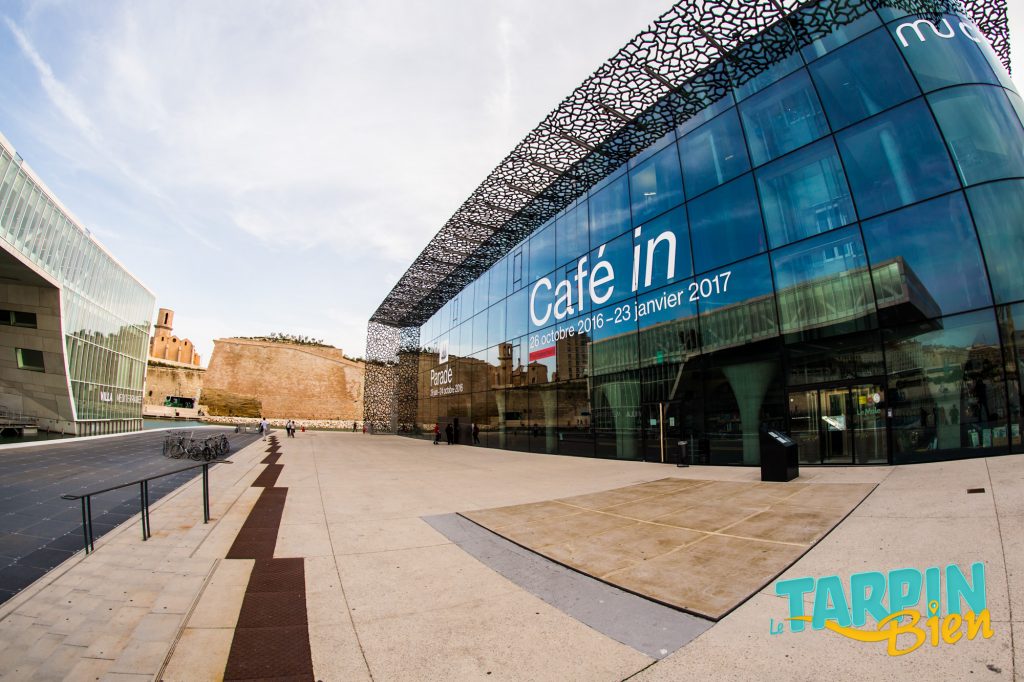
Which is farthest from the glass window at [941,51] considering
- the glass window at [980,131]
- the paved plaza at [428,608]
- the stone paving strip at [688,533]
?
the stone paving strip at [688,533]

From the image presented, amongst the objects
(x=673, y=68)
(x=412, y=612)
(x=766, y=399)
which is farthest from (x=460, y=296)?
(x=412, y=612)

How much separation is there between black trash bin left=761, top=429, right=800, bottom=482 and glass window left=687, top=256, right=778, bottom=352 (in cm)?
386

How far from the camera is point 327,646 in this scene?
3.06 m

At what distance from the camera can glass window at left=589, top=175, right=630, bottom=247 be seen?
54.0 feet

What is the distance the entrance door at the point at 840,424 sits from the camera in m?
9.57

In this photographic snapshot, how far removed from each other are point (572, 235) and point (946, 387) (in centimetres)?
1341

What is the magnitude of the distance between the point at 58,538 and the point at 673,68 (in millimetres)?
16725

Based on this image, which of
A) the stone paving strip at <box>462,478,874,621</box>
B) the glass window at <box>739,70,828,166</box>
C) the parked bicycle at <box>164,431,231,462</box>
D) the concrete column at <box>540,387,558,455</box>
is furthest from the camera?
the concrete column at <box>540,387,558,455</box>

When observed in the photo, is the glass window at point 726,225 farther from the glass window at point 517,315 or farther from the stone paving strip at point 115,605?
the stone paving strip at point 115,605

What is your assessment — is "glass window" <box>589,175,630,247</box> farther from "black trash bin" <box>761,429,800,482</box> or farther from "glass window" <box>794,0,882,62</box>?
"black trash bin" <box>761,429,800,482</box>

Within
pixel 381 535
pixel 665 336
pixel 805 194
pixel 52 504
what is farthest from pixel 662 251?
pixel 52 504

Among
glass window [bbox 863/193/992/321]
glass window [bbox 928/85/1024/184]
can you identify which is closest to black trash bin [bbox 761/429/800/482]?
glass window [bbox 863/193/992/321]

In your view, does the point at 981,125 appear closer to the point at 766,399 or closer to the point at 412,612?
the point at 766,399

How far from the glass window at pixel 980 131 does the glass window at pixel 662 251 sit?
600 centimetres
